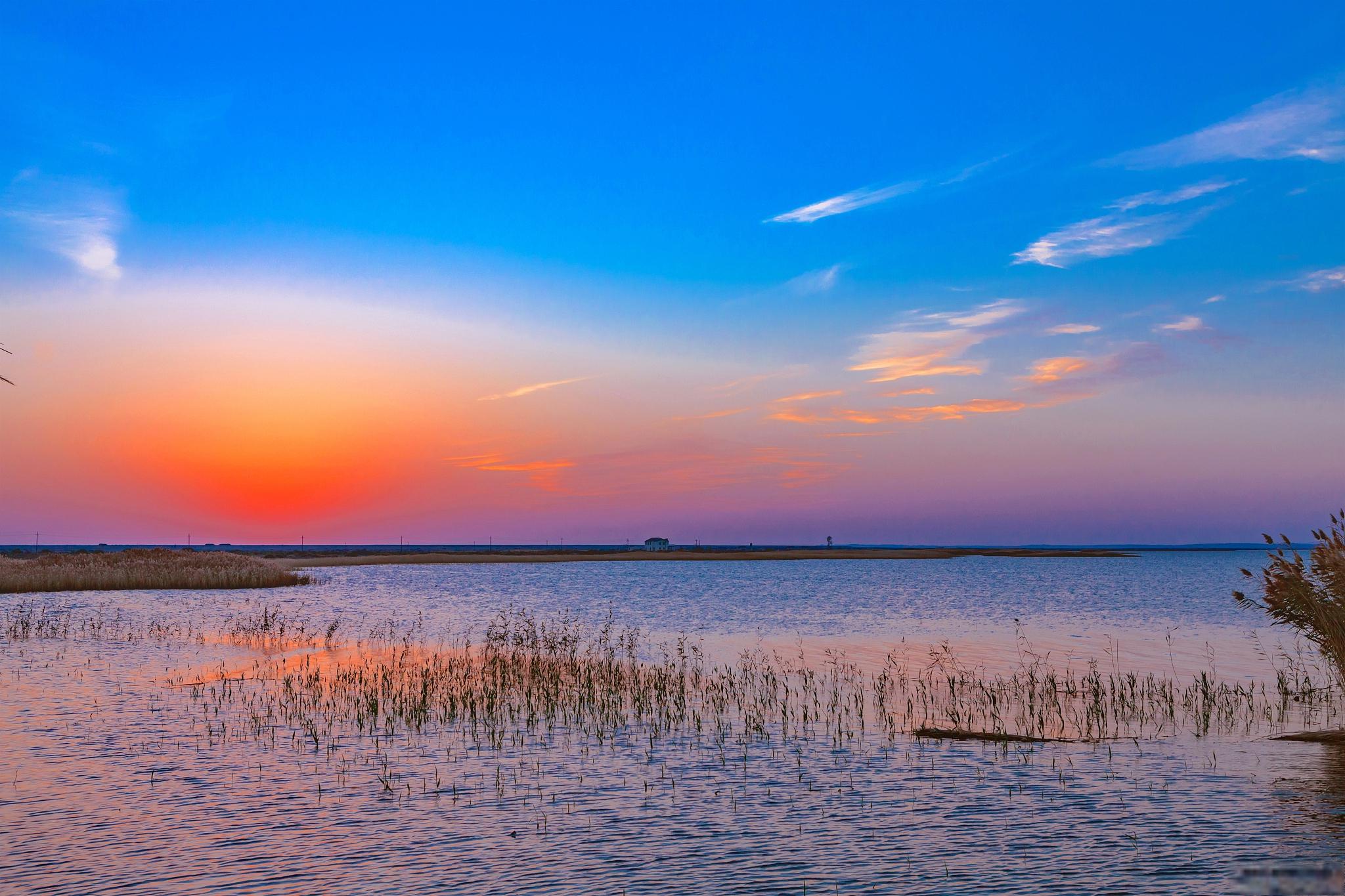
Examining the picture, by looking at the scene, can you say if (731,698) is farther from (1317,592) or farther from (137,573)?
(137,573)

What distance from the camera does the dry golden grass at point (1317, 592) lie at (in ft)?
63.1

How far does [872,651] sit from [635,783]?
22.6 metres

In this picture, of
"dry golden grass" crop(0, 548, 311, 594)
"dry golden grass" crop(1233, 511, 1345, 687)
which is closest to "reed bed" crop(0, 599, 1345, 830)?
"dry golden grass" crop(1233, 511, 1345, 687)

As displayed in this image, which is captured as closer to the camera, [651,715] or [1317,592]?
[1317,592]

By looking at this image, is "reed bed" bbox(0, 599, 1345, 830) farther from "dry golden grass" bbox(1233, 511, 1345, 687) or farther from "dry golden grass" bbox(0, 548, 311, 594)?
"dry golden grass" bbox(0, 548, 311, 594)

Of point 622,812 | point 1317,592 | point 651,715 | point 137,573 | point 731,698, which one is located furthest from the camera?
point 137,573

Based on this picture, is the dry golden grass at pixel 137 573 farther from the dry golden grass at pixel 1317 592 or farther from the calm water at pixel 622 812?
the dry golden grass at pixel 1317 592

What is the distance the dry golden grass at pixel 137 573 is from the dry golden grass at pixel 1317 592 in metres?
81.6

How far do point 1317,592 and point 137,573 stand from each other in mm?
89768

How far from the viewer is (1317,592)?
19.9 meters

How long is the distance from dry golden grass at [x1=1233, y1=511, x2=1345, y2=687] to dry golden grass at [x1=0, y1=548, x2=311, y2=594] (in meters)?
81.6

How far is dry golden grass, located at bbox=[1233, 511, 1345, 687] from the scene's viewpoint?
19.2 metres

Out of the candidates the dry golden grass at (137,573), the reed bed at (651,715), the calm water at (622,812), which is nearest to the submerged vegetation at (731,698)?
the reed bed at (651,715)

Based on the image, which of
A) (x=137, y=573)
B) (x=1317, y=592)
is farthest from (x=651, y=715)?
(x=137, y=573)
